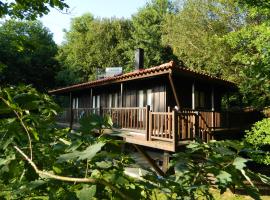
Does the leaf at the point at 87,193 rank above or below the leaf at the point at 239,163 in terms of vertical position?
below

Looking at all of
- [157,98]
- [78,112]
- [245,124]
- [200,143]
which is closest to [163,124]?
[157,98]

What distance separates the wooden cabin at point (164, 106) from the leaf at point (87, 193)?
638 centimetres

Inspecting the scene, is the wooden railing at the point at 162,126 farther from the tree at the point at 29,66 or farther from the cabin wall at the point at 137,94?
the tree at the point at 29,66

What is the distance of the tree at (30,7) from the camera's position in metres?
4.95

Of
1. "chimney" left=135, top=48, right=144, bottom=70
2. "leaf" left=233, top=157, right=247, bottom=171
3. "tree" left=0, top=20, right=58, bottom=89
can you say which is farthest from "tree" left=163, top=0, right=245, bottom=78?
"leaf" left=233, top=157, right=247, bottom=171

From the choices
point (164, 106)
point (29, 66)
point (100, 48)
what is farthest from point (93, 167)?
point (100, 48)

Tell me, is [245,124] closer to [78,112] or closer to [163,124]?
[163,124]

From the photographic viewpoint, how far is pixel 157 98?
15.0 meters

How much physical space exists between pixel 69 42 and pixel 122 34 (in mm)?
13552

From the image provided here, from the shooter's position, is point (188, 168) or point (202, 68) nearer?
point (188, 168)

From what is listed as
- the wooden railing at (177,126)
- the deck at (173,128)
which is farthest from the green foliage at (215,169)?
the wooden railing at (177,126)

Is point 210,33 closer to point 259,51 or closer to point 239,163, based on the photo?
Result: point 259,51

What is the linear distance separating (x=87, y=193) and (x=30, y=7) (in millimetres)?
4871

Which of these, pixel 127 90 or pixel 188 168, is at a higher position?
pixel 127 90
